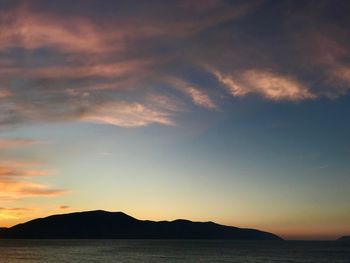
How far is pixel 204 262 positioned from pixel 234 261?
484 inches

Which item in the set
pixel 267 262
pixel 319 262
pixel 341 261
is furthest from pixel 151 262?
pixel 341 261

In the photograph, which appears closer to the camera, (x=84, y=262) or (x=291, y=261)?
(x=84, y=262)

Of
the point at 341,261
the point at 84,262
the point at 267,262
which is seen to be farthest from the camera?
the point at 341,261

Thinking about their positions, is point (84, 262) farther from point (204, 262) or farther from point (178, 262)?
point (204, 262)

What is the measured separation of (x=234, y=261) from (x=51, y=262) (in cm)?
6052

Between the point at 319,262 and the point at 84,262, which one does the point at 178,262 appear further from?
the point at 319,262

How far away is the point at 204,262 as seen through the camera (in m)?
140

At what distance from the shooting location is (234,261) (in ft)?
479

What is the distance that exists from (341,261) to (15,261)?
11371 centimetres

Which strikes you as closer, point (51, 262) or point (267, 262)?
point (51, 262)

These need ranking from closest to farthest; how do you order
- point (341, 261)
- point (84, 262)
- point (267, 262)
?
point (84, 262), point (267, 262), point (341, 261)

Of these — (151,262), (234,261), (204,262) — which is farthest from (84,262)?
(234,261)

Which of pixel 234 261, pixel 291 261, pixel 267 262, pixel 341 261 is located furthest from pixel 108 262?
pixel 341 261

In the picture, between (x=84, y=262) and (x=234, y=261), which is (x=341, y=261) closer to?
(x=234, y=261)
